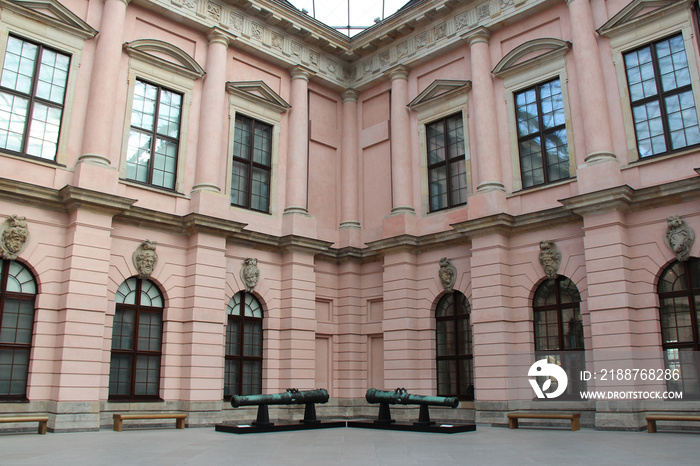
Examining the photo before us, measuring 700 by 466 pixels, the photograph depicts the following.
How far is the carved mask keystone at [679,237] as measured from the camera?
595 inches

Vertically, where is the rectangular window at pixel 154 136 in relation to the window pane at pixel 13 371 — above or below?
above

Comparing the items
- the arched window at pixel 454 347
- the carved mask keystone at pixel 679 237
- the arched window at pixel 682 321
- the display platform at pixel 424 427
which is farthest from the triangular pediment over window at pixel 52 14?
the arched window at pixel 682 321

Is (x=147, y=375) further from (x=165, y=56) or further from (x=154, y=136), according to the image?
(x=165, y=56)

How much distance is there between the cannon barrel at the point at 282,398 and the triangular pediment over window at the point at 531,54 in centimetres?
1157

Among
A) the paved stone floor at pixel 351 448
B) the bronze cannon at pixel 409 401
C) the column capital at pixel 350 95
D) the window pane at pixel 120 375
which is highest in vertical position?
the column capital at pixel 350 95

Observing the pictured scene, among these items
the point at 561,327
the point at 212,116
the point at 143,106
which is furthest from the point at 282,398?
the point at 143,106

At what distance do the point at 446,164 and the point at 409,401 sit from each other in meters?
8.93

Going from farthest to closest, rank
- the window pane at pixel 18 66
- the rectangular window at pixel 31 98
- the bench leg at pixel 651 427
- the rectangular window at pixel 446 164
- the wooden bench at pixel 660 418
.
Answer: the rectangular window at pixel 446 164, the window pane at pixel 18 66, the rectangular window at pixel 31 98, the bench leg at pixel 651 427, the wooden bench at pixel 660 418

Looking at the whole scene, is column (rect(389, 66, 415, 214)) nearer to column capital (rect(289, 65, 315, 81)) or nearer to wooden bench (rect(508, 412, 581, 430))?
column capital (rect(289, 65, 315, 81))

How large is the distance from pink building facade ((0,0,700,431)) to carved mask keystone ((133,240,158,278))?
57mm

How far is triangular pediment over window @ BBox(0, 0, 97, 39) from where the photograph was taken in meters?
16.4

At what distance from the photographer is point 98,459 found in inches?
383

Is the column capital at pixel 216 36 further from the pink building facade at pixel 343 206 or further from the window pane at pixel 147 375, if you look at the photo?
the window pane at pixel 147 375

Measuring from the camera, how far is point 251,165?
21.1 m
